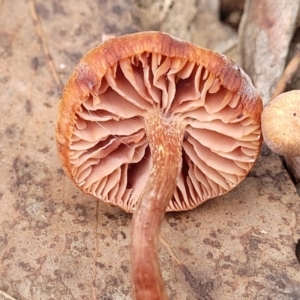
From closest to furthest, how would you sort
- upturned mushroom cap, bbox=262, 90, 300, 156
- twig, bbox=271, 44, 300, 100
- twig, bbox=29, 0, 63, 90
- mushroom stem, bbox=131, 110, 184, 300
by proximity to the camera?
mushroom stem, bbox=131, 110, 184, 300
upturned mushroom cap, bbox=262, 90, 300, 156
twig, bbox=271, 44, 300, 100
twig, bbox=29, 0, 63, 90

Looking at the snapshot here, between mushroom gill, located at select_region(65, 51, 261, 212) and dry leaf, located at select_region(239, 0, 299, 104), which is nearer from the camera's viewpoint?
mushroom gill, located at select_region(65, 51, 261, 212)

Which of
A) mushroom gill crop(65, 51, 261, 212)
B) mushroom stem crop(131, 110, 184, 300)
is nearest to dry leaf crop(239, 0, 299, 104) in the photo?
mushroom gill crop(65, 51, 261, 212)

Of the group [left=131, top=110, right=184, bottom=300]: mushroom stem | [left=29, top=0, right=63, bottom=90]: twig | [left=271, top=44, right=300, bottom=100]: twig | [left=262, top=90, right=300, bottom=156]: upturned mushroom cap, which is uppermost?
[left=271, top=44, right=300, bottom=100]: twig

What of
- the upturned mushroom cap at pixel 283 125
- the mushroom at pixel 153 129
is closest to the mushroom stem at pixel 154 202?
the mushroom at pixel 153 129

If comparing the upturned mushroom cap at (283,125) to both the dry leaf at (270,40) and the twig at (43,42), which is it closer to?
the dry leaf at (270,40)

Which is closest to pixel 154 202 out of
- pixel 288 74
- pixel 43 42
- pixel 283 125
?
pixel 283 125

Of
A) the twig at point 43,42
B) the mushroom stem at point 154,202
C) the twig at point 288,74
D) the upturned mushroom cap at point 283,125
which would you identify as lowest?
the mushroom stem at point 154,202

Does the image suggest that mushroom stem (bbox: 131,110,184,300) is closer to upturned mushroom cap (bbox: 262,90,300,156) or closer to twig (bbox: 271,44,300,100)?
upturned mushroom cap (bbox: 262,90,300,156)

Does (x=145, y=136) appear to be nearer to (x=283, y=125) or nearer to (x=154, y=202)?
(x=154, y=202)
